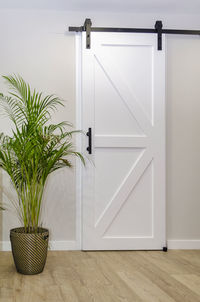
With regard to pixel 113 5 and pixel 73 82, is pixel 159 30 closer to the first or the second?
pixel 113 5

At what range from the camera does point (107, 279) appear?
9.70 ft

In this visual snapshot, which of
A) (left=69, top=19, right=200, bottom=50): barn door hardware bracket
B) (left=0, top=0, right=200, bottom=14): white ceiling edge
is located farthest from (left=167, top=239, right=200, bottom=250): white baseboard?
(left=0, top=0, right=200, bottom=14): white ceiling edge

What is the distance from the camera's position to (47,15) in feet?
13.3

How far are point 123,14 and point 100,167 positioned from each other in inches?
64.3

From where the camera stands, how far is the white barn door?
4.00 meters

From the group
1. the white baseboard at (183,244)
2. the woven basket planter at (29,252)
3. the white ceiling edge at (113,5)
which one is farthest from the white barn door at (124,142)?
the woven basket planter at (29,252)

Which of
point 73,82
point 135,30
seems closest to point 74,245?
point 73,82

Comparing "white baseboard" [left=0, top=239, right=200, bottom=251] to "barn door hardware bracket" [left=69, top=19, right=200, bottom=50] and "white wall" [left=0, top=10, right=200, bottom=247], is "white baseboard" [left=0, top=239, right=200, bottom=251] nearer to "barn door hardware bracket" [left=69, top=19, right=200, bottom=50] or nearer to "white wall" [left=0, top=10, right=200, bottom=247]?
"white wall" [left=0, top=10, right=200, bottom=247]

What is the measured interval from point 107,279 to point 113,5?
8.73 ft

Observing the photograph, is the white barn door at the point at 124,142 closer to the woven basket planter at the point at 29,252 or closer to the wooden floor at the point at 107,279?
the wooden floor at the point at 107,279

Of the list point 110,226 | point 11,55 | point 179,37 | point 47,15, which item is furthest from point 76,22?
point 110,226

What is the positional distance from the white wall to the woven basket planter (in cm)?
81

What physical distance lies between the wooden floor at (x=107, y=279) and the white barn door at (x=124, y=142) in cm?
29

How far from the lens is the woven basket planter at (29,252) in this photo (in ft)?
10.3
